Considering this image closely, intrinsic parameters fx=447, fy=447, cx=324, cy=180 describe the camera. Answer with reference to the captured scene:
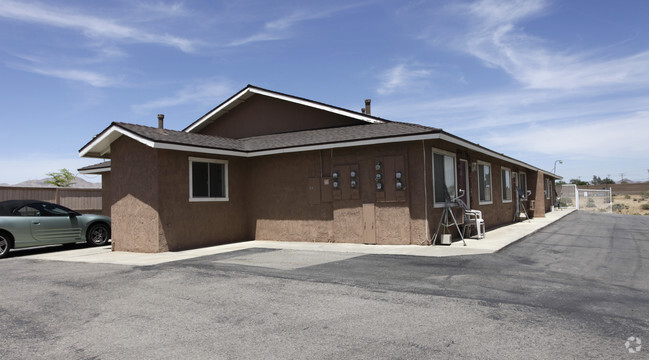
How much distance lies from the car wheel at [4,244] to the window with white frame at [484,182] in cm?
1372

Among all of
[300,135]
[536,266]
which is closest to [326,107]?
[300,135]

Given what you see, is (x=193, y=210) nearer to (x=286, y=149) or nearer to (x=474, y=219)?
(x=286, y=149)

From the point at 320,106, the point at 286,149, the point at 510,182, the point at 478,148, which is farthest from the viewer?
the point at 510,182

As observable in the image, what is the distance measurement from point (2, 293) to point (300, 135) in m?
8.89

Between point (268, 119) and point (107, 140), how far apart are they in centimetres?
539

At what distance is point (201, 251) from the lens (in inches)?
434

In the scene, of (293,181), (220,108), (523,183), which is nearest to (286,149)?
(293,181)

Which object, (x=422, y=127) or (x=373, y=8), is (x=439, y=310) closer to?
(x=422, y=127)

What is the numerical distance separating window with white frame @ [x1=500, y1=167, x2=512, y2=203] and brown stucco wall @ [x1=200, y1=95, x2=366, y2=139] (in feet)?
26.1

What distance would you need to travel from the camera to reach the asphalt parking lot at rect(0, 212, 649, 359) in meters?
3.96

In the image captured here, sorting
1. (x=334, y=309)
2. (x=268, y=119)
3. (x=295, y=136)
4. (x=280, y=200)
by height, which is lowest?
(x=334, y=309)

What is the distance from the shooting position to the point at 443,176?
11961mm

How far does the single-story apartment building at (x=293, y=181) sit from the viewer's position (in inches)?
434

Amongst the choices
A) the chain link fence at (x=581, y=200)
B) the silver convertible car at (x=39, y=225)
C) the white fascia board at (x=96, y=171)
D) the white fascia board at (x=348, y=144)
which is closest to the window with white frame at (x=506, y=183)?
the white fascia board at (x=348, y=144)
